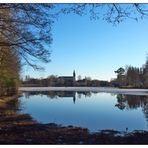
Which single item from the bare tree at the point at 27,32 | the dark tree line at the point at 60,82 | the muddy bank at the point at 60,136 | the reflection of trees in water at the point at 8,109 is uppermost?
the bare tree at the point at 27,32

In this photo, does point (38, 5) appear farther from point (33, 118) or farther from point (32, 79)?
point (33, 118)

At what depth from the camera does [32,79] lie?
35.3ft

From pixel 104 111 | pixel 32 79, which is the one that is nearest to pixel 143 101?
pixel 104 111

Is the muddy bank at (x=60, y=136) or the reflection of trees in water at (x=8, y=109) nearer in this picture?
the muddy bank at (x=60, y=136)

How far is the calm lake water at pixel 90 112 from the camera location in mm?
12828

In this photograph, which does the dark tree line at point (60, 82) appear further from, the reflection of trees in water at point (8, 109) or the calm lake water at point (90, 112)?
the reflection of trees in water at point (8, 109)

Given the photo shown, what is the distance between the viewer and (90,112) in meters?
13.7

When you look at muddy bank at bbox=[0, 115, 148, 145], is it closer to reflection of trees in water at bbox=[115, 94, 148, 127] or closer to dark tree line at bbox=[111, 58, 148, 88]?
dark tree line at bbox=[111, 58, 148, 88]

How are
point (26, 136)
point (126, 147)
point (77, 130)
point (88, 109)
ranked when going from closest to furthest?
point (126, 147)
point (26, 136)
point (77, 130)
point (88, 109)

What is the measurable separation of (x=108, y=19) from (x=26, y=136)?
3532 mm

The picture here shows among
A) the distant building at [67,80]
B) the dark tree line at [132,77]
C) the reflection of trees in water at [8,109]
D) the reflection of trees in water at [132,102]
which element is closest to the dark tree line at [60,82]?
Result: the distant building at [67,80]

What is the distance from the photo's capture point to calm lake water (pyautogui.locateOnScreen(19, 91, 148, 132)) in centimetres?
1283

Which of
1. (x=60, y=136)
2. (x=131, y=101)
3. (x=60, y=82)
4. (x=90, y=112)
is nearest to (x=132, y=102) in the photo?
(x=131, y=101)

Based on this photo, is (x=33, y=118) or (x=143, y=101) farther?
(x=143, y=101)
